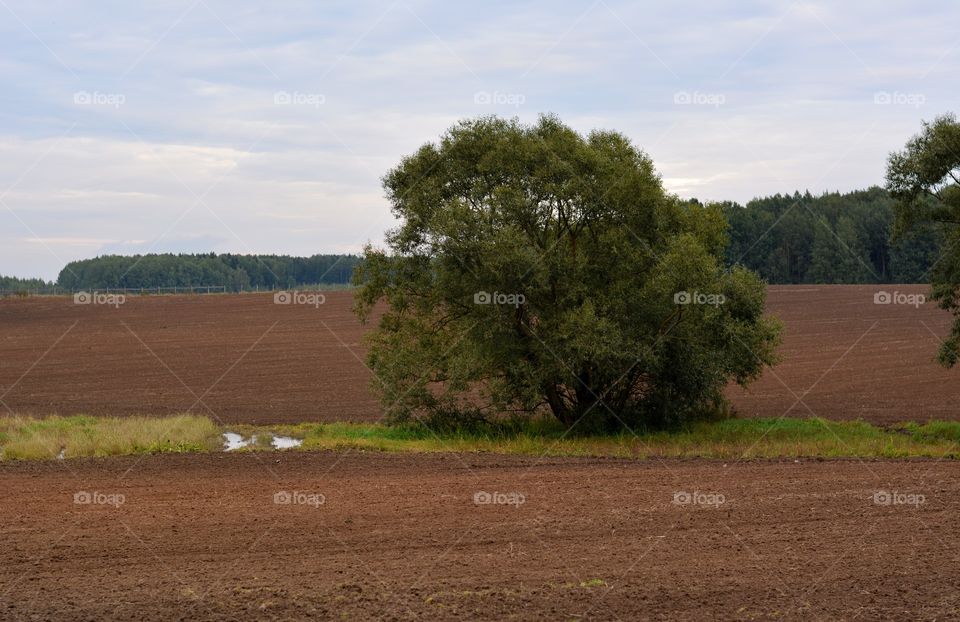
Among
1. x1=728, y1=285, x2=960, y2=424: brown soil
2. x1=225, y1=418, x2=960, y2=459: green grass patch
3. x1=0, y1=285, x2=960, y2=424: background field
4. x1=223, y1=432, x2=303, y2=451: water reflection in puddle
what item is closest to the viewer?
x1=225, y1=418, x2=960, y2=459: green grass patch

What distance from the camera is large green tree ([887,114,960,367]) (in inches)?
1234

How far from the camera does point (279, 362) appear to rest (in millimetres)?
57156

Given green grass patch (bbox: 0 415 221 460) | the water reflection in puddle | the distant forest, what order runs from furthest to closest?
the distant forest
the water reflection in puddle
green grass patch (bbox: 0 415 221 460)

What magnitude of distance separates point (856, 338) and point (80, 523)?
59.2 meters

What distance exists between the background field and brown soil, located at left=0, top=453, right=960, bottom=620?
19491 mm

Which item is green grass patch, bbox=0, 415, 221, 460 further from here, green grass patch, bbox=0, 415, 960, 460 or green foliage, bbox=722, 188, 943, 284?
green foliage, bbox=722, 188, 943, 284

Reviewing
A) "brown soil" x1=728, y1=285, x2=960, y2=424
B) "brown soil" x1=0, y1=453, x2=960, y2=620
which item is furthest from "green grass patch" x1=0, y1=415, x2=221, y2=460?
"brown soil" x1=728, y1=285, x2=960, y2=424

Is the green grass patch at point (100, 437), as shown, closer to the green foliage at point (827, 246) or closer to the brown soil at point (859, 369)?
the brown soil at point (859, 369)

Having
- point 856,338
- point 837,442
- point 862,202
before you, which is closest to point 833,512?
point 837,442

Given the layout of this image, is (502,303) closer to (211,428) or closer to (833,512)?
(211,428)

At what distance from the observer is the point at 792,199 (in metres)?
175

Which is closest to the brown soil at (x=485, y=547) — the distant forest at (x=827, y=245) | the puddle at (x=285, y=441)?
the puddle at (x=285, y=441)

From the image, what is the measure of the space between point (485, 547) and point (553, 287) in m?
18.1

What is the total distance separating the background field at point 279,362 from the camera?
4100 cm
